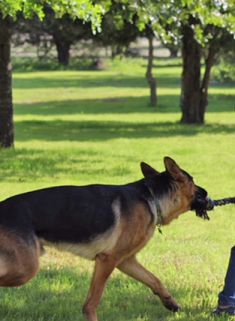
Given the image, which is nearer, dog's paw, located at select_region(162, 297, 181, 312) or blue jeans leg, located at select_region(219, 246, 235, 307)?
blue jeans leg, located at select_region(219, 246, 235, 307)

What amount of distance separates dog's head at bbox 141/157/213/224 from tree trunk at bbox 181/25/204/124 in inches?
785

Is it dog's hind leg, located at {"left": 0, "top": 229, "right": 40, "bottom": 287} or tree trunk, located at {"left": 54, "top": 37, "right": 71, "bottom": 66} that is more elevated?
dog's hind leg, located at {"left": 0, "top": 229, "right": 40, "bottom": 287}

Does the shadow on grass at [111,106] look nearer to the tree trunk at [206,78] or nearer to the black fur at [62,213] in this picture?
the tree trunk at [206,78]

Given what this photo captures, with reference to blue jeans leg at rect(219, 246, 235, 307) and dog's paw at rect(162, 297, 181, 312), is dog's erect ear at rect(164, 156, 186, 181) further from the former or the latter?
dog's paw at rect(162, 297, 181, 312)

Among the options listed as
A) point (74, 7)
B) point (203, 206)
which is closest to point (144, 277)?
point (203, 206)

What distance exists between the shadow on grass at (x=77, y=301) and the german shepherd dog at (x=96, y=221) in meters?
0.22

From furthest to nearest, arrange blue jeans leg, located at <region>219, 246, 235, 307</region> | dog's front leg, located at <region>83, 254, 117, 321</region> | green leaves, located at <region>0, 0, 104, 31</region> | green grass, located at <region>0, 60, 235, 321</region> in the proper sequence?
1. green leaves, located at <region>0, 0, 104, 31</region>
2. green grass, located at <region>0, 60, 235, 321</region>
3. blue jeans leg, located at <region>219, 246, 235, 307</region>
4. dog's front leg, located at <region>83, 254, 117, 321</region>

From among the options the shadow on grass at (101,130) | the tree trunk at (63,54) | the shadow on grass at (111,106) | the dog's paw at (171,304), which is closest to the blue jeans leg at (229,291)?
the dog's paw at (171,304)

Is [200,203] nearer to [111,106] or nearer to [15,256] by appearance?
[15,256]

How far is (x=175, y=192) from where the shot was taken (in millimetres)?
5594

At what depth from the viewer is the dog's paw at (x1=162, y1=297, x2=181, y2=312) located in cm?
582

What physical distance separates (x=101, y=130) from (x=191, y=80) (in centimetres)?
375

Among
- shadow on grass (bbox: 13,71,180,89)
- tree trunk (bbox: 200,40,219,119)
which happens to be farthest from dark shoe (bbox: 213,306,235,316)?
shadow on grass (bbox: 13,71,180,89)

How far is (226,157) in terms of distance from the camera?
17.4 metres
